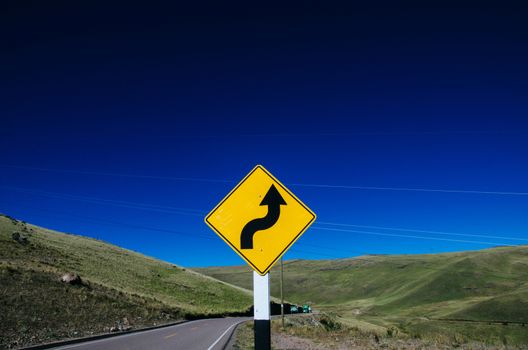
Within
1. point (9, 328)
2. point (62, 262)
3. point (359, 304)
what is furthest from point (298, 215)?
point (359, 304)

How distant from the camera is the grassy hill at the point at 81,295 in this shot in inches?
932

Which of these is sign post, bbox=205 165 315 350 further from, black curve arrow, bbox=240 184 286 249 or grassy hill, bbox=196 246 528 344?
grassy hill, bbox=196 246 528 344

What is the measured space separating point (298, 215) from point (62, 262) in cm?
5612

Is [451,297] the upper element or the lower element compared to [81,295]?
upper

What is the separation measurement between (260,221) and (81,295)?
32.8m

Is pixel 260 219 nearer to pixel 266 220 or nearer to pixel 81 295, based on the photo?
pixel 266 220

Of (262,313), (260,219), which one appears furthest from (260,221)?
(262,313)

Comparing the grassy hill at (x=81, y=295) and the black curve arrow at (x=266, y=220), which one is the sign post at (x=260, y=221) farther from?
the grassy hill at (x=81, y=295)

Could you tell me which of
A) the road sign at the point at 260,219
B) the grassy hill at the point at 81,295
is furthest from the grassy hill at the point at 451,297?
the road sign at the point at 260,219

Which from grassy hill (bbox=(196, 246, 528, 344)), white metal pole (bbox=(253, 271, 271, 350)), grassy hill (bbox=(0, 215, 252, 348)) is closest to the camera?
white metal pole (bbox=(253, 271, 271, 350))

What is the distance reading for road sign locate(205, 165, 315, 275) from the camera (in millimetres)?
4715

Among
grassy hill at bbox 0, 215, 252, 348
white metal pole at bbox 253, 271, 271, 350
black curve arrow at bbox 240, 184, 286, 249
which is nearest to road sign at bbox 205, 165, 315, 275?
black curve arrow at bbox 240, 184, 286, 249

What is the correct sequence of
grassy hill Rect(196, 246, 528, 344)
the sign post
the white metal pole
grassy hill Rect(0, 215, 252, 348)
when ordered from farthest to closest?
grassy hill Rect(196, 246, 528, 344) < grassy hill Rect(0, 215, 252, 348) < the sign post < the white metal pole

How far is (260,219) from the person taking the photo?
484 cm
